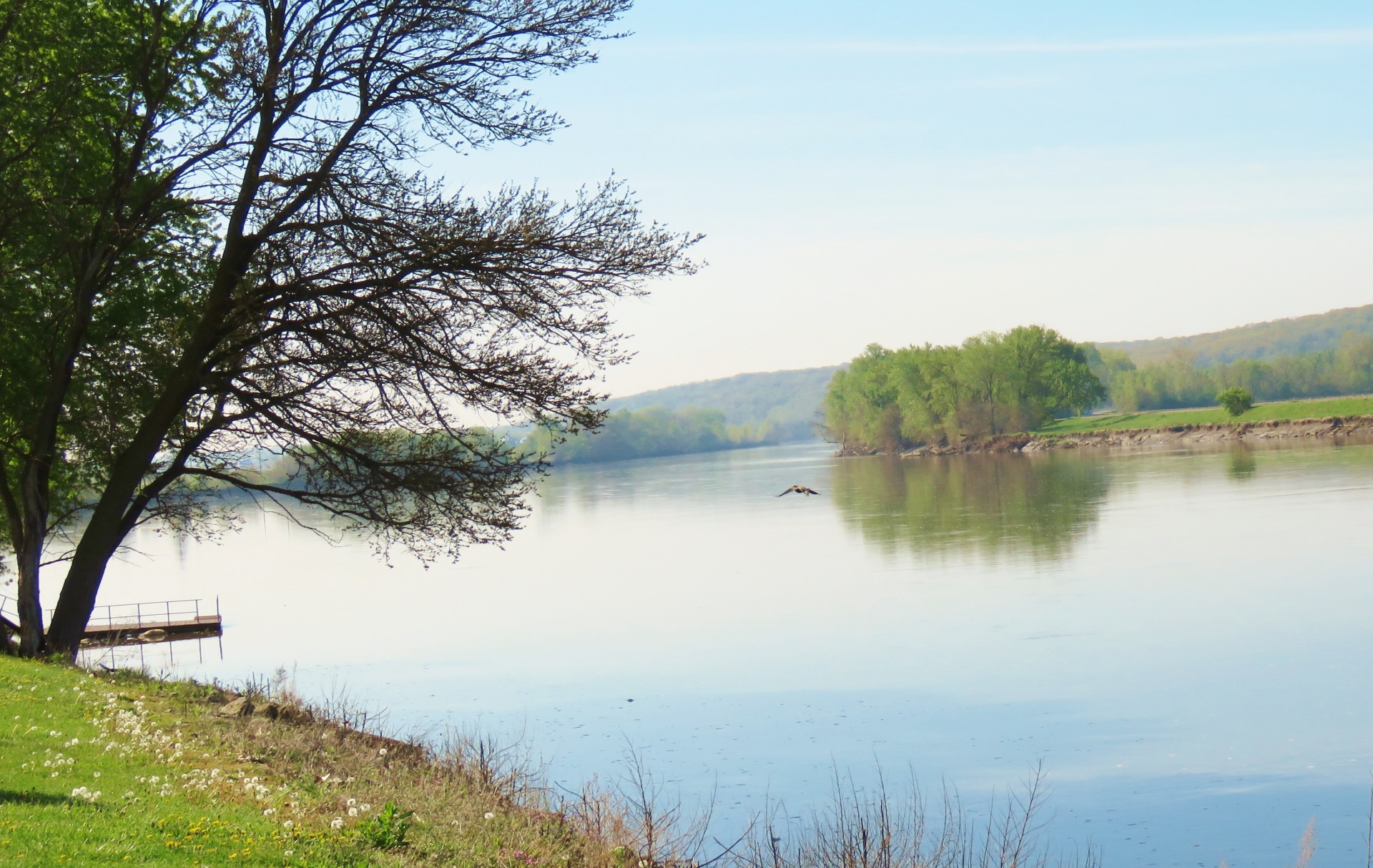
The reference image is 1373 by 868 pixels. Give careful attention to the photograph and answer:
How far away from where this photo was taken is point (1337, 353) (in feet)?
627

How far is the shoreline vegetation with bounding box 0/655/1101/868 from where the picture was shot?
24.4ft

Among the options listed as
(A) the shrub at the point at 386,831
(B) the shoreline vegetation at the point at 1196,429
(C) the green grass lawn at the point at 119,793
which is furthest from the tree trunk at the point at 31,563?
(B) the shoreline vegetation at the point at 1196,429

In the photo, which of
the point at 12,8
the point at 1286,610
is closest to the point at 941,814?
the point at 1286,610

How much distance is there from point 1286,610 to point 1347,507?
63.6 feet

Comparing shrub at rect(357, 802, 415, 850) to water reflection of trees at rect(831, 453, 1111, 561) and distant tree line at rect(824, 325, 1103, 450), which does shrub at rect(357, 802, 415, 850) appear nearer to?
water reflection of trees at rect(831, 453, 1111, 561)

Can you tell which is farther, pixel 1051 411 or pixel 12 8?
pixel 1051 411

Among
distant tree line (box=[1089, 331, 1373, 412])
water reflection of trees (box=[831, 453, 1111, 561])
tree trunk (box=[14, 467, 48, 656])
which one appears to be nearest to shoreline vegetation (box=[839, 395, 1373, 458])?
water reflection of trees (box=[831, 453, 1111, 561])

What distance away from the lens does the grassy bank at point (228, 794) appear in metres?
7.16

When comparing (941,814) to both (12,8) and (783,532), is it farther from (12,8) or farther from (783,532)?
(783,532)

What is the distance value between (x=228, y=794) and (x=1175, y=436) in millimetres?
110173

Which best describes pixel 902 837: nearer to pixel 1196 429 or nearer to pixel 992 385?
pixel 1196 429

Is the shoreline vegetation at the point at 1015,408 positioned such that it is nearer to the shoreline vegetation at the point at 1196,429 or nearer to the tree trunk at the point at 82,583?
the shoreline vegetation at the point at 1196,429

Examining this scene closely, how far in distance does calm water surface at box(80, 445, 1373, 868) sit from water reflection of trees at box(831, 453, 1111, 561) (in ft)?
1.23

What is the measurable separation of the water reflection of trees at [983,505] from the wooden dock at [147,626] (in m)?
22.1
